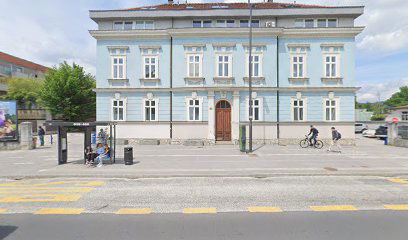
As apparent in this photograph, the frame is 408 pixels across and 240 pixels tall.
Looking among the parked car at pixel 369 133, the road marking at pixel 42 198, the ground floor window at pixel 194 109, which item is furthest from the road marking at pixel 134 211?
the parked car at pixel 369 133

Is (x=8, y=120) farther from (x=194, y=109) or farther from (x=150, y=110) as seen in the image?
(x=194, y=109)

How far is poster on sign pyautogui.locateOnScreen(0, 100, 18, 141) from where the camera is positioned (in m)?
19.7

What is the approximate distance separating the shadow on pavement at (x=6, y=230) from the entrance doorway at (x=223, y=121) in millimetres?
18261

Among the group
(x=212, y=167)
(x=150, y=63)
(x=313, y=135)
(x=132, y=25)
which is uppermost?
(x=132, y=25)

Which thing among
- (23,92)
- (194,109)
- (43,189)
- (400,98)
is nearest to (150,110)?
(194,109)

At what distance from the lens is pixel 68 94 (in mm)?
37469

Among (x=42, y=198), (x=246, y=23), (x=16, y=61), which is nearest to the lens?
(x=42, y=198)

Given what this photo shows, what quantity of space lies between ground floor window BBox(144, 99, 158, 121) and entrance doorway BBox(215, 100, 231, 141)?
18.7ft

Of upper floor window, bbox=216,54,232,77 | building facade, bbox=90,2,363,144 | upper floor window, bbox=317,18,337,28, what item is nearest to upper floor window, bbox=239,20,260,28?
building facade, bbox=90,2,363,144

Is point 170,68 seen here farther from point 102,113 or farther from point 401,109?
point 401,109

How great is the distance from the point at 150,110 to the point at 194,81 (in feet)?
15.9

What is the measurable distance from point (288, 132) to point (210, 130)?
7.01 metres

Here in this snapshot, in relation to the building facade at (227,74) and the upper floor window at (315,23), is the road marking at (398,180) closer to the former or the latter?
the building facade at (227,74)

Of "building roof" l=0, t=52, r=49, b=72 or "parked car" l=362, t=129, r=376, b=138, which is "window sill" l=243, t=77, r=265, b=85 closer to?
"parked car" l=362, t=129, r=376, b=138
